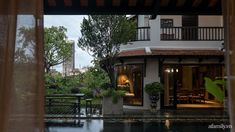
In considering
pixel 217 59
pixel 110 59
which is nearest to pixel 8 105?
pixel 110 59

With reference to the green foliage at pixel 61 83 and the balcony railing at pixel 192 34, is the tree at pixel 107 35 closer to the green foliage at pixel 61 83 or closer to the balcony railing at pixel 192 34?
the balcony railing at pixel 192 34

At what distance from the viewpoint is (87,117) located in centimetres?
1370

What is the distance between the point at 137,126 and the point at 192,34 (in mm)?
8142

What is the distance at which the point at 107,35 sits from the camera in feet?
55.6

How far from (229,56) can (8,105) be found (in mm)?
1285

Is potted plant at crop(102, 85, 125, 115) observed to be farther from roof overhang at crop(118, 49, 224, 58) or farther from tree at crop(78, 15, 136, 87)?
roof overhang at crop(118, 49, 224, 58)

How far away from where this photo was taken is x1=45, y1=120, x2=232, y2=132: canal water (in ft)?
35.7

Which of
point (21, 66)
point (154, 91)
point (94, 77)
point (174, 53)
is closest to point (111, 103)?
point (154, 91)

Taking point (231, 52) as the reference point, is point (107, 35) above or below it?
above

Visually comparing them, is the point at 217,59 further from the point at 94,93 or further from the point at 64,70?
the point at 64,70

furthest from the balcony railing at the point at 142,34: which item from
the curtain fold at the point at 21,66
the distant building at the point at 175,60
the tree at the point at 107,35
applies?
the curtain fold at the point at 21,66

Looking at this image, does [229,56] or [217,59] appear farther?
[217,59]

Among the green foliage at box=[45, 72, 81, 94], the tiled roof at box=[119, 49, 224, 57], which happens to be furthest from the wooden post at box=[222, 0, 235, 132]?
the green foliage at box=[45, 72, 81, 94]

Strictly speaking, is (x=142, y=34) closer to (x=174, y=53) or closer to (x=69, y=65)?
(x=174, y=53)
